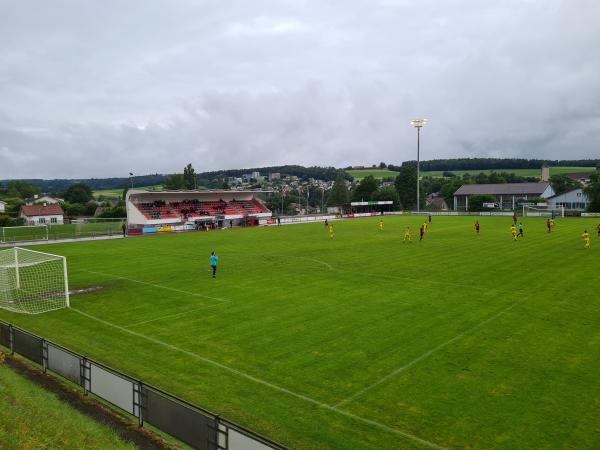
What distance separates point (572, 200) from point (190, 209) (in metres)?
91.5

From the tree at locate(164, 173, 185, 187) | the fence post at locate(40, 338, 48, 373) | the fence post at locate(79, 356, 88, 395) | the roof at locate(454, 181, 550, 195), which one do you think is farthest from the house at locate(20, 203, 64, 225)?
the roof at locate(454, 181, 550, 195)

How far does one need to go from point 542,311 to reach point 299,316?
33.3ft

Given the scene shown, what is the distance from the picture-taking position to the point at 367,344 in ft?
48.9

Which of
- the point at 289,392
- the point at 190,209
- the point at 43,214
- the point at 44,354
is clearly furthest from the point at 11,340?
the point at 43,214

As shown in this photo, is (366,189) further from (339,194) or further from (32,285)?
(32,285)

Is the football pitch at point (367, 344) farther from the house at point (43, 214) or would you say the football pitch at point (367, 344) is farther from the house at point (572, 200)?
the house at point (572, 200)

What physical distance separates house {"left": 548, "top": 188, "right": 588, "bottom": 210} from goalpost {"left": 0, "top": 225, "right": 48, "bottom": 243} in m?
107

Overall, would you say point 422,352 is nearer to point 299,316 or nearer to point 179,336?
point 299,316

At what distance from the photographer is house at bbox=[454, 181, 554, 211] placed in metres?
122

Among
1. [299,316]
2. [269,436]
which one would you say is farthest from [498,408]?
[299,316]

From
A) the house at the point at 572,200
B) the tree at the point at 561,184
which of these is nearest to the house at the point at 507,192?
the tree at the point at 561,184

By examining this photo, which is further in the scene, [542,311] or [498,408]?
[542,311]

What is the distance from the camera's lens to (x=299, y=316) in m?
18.4

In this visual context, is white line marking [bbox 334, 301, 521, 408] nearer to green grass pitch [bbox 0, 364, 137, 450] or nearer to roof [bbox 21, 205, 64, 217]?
green grass pitch [bbox 0, 364, 137, 450]
